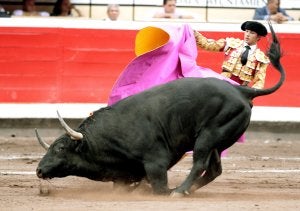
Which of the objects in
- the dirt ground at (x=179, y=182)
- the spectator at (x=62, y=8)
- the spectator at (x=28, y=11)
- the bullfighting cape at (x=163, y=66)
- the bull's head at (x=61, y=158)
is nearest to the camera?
the dirt ground at (x=179, y=182)

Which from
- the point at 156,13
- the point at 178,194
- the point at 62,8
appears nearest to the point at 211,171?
the point at 178,194

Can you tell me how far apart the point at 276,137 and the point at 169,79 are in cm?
393

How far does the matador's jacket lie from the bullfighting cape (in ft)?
0.72

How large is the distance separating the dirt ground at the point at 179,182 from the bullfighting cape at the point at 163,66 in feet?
2.60

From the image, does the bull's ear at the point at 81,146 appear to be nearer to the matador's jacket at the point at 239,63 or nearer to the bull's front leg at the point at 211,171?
the bull's front leg at the point at 211,171

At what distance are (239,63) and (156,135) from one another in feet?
4.27

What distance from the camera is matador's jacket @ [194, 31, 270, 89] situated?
8852mm

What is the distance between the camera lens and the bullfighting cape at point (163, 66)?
869 cm

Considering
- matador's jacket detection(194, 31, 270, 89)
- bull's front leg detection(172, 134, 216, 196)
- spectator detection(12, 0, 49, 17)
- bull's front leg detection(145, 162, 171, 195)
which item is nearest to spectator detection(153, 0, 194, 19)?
spectator detection(12, 0, 49, 17)

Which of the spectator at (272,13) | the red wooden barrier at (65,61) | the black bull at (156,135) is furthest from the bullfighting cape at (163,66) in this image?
the spectator at (272,13)

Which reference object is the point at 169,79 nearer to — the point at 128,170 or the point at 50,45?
the point at 128,170

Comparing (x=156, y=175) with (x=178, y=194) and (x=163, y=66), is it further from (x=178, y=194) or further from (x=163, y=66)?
(x=163, y=66)

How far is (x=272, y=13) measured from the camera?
41.2ft

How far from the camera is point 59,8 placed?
508 inches
